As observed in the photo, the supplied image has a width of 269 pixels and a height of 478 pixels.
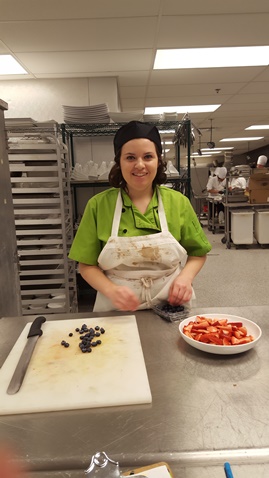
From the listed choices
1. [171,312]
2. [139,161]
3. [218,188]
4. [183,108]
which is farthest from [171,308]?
[218,188]

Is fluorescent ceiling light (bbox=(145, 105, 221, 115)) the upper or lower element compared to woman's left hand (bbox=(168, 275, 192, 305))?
upper

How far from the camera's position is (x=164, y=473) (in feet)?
1.94

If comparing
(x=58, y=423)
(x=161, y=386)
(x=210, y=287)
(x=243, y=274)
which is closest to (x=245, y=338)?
(x=161, y=386)

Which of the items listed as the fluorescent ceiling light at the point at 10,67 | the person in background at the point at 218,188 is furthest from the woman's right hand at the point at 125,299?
the person in background at the point at 218,188

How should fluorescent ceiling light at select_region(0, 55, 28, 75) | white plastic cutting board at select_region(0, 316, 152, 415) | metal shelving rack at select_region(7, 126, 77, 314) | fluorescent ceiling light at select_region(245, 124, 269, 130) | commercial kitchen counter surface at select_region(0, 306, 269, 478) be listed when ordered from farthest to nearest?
fluorescent ceiling light at select_region(245, 124, 269, 130), fluorescent ceiling light at select_region(0, 55, 28, 75), metal shelving rack at select_region(7, 126, 77, 314), white plastic cutting board at select_region(0, 316, 152, 415), commercial kitchen counter surface at select_region(0, 306, 269, 478)

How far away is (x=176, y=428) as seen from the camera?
70 centimetres

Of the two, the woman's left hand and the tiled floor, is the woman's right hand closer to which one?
the woman's left hand

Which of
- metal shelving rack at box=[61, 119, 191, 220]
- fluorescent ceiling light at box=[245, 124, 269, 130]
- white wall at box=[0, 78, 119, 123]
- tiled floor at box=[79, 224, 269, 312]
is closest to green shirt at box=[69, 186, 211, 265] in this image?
metal shelving rack at box=[61, 119, 191, 220]

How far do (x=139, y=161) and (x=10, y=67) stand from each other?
3.12 meters

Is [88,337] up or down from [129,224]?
down

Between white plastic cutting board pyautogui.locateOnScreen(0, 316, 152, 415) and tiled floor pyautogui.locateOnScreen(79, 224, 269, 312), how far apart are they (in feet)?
8.83

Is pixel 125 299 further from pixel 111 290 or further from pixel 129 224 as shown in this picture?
pixel 129 224

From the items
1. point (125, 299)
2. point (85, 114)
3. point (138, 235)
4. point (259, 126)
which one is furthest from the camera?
point (259, 126)

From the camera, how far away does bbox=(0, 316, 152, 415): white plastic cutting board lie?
2.56 feet
